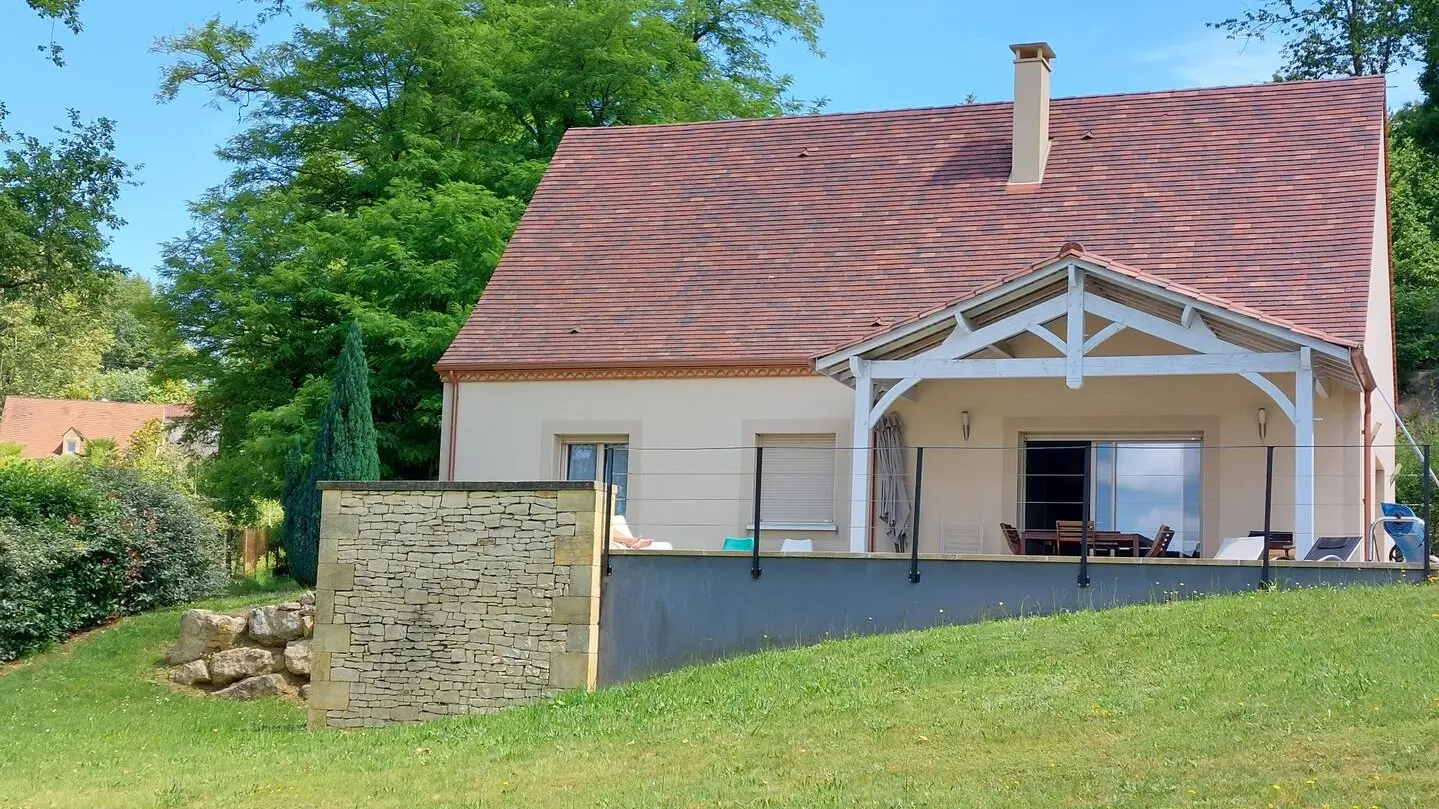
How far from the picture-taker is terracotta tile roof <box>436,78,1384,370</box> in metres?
19.2

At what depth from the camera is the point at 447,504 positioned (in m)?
15.7

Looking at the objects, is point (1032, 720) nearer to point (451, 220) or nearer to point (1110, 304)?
point (1110, 304)

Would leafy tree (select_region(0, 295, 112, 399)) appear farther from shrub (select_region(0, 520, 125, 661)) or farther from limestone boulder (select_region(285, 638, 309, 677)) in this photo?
limestone boulder (select_region(285, 638, 309, 677))

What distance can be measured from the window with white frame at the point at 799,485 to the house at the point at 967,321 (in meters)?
0.04

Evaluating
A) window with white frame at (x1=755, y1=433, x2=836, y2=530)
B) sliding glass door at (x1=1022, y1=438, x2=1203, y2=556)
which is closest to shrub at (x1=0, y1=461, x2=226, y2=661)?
window with white frame at (x1=755, y1=433, x2=836, y2=530)

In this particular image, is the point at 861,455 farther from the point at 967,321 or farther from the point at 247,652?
the point at 247,652

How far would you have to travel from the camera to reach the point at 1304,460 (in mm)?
14992

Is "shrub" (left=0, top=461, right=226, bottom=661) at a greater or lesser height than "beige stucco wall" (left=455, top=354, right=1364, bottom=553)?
lesser

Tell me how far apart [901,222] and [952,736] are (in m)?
11.3

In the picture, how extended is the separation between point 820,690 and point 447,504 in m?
4.76

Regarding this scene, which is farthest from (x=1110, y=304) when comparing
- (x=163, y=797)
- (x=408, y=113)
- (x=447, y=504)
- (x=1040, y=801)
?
(x=408, y=113)

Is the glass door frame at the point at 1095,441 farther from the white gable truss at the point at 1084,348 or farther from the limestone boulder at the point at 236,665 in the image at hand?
the limestone boulder at the point at 236,665

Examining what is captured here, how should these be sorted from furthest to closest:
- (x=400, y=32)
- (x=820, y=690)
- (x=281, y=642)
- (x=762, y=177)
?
1. (x=400, y=32)
2. (x=762, y=177)
3. (x=281, y=642)
4. (x=820, y=690)

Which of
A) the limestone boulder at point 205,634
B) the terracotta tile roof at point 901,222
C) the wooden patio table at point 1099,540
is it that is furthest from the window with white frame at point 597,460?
the wooden patio table at point 1099,540
